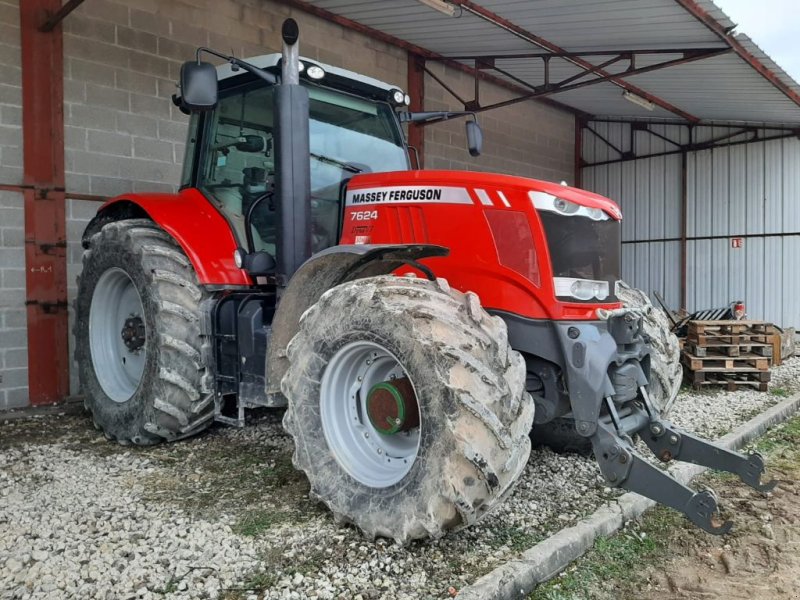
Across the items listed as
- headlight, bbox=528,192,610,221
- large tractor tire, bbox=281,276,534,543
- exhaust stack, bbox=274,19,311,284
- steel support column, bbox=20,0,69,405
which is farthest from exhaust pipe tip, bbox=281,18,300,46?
steel support column, bbox=20,0,69,405

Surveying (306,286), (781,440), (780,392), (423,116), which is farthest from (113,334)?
(780,392)

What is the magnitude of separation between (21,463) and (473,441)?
10.8 ft

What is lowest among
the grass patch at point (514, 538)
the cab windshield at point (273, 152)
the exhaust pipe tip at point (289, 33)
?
the grass patch at point (514, 538)

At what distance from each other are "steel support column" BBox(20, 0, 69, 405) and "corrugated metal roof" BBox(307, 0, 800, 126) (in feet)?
10.9

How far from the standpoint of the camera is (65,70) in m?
6.20

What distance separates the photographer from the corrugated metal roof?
24.3 ft

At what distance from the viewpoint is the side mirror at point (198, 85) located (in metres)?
3.42

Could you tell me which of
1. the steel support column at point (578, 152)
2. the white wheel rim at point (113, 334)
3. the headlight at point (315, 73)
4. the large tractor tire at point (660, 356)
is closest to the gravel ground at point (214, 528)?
the white wheel rim at point (113, 334)

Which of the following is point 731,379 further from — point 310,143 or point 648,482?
point 310,143

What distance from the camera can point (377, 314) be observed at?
2885mm

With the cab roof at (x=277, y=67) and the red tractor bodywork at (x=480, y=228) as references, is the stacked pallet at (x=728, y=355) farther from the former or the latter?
the cab roof at (x=277, y=67)

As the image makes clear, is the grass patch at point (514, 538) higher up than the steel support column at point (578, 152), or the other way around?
the steel support column at point (578, 152)

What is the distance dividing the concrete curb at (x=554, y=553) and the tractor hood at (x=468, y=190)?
1.57 meters

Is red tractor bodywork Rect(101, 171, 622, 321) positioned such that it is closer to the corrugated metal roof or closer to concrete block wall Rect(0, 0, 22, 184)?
concrete block wall Rect(0, 0, 22, 184)
